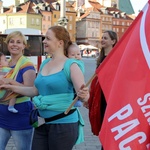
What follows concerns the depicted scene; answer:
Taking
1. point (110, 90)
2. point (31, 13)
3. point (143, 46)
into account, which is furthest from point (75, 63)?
point (31, 13)

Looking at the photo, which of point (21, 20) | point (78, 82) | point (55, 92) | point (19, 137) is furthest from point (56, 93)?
point (21, 20)

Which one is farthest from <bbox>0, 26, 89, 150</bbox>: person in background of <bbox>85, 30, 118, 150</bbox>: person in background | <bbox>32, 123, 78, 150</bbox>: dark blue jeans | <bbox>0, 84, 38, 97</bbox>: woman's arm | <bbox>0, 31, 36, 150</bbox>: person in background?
<bbox>85, 30, 118, 150</bbox>: person in background

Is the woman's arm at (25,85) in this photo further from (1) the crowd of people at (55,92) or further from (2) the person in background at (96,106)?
(2) the person in background at (96,106)

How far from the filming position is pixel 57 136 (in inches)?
123

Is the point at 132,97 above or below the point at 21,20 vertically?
above

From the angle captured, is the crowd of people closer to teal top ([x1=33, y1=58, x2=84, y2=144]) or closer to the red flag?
teal top ([x1=33, y1=58, x2=84, y2=144])

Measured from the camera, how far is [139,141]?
248 centimetres

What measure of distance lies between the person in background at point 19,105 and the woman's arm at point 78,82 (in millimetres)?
673

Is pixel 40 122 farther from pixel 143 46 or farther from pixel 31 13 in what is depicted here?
pixel 31 13

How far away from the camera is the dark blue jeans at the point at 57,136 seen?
313 cm

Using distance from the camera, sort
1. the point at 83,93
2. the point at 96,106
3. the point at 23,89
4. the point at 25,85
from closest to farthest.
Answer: the point at 83,93 → the point at 23,89 → the point at 25,85 → the point at 96,106

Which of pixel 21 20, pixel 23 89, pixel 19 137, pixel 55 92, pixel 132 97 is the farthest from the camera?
pixel 21 20

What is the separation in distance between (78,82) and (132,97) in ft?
2.04

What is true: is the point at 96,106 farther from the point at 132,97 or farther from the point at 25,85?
the point at 132,97
